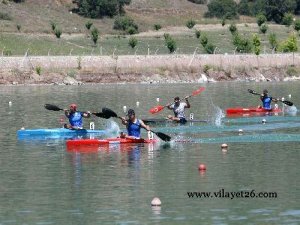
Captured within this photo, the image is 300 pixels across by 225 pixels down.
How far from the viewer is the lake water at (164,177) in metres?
37.7

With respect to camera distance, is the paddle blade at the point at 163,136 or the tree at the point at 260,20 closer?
the paddle blade at the point at 163,136

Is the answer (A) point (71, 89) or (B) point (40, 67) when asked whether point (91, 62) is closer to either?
(B) point (40, 67)

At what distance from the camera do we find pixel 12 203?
40.2m

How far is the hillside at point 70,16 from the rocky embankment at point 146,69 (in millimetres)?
24785

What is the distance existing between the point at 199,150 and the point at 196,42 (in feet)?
331

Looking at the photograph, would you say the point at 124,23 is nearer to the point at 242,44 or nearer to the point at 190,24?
the point at 190,24

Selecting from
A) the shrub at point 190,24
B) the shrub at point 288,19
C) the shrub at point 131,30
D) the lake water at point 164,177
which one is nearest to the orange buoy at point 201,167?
the lake water at point 164,177

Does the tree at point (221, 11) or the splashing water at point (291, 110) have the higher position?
the tree at point (221, 11)

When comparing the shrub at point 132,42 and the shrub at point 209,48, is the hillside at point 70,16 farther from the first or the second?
the shrub at point 209,48

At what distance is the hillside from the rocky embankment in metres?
24.8

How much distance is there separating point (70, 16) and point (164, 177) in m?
134

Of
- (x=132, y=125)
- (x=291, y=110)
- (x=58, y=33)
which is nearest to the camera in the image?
(x=132, y=125)

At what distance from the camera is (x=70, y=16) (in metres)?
178

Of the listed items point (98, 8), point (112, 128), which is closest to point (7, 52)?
point (98, 8)
